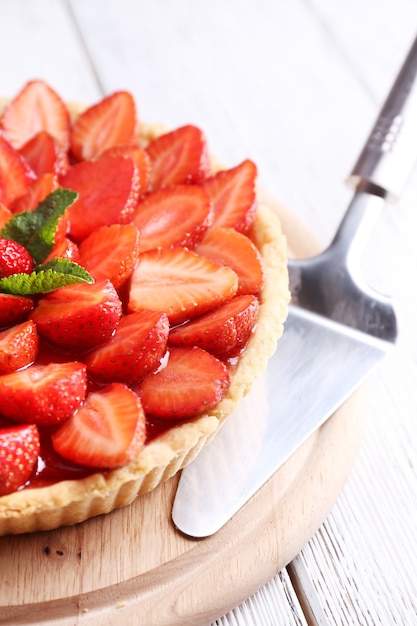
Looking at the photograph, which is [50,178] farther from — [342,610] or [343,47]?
[343,47]

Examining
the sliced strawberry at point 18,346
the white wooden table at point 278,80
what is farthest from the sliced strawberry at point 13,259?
the white wooden table at point 278,80

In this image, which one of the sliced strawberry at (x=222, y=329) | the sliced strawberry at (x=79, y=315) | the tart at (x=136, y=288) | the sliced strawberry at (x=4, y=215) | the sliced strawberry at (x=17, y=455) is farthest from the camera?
the sliced strawberry at (x=4, y=215)

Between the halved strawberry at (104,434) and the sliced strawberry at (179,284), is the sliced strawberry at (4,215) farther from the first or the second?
the halved strawberry at (104,434)

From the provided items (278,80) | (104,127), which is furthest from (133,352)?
(278,80)

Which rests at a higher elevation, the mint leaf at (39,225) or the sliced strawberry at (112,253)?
the mint leaf at (39,225)

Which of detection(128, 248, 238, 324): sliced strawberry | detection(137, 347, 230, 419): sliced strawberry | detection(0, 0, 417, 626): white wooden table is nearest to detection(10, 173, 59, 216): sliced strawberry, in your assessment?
detection(128, 248, 238, 324): sliced strawberry

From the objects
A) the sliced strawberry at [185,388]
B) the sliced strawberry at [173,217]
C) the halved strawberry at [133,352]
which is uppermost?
the sliced strawberry at [173,217]

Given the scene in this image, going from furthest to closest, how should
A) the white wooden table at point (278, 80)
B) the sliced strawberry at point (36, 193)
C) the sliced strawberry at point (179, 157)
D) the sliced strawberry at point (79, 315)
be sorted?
the white wooden table at point (278, 80) < the sliced strawberry at point (179, 157) < the sliced strawberry at point (36, 193) < the sliced strawberry at point (79, 315)
